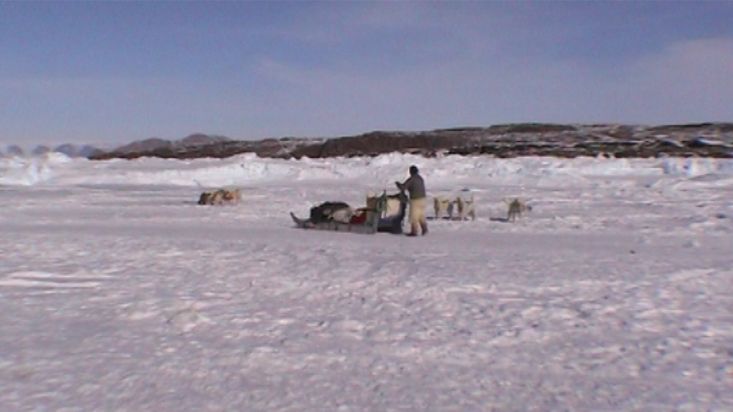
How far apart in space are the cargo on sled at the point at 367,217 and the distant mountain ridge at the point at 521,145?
1181 inches

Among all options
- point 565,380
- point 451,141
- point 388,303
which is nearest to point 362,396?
point 565,380

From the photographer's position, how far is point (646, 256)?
13.9 metres

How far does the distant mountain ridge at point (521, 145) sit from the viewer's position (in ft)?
166

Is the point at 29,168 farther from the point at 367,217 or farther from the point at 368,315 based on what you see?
the point at 368,315

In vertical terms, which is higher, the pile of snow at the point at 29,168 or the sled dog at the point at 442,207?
the pile of snow at the point at 29,168

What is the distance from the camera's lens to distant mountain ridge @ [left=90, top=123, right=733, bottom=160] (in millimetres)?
50656

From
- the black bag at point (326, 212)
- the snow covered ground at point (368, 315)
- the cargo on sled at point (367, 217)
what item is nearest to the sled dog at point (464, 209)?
the snow covered ground at point (368, 315)

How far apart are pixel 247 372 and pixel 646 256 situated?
8.97 m

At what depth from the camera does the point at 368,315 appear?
370 inches

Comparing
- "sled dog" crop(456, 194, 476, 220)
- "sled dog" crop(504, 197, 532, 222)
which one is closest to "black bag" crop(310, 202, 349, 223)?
"sled dog" crop(456, 194, 476, 220)

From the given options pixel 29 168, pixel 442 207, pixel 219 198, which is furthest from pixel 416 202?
pixel 29 168

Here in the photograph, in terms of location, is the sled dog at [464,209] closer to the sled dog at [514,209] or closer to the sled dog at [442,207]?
the sled dog at [442,207]

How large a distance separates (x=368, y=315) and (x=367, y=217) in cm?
875

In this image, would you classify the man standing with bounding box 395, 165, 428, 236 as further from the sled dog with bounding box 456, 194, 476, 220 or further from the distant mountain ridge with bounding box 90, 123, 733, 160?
the distant mountain ridge with bounding box 90, 123, 733, 160
